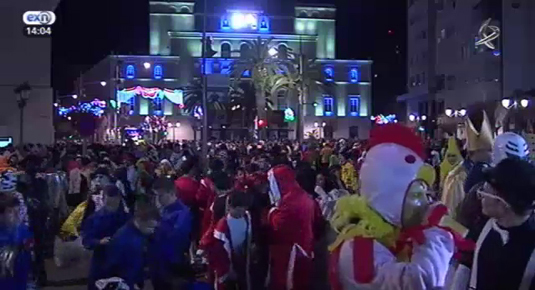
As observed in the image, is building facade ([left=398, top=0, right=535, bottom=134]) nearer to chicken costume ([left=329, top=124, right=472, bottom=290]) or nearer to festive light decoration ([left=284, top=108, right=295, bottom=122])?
festive light decoration ([left=284, top=108, right=295, bottom=122])

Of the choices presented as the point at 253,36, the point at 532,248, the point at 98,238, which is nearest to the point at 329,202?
the point at 98,238

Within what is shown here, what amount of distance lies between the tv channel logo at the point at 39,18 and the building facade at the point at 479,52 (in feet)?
66.1

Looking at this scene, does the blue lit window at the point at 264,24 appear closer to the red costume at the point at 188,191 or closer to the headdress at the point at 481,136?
the red costume at the point at 188,191

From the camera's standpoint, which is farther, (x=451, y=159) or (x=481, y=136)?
(x=451, y=159)

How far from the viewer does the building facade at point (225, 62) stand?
92125 millimetres

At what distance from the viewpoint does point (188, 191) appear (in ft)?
35.7

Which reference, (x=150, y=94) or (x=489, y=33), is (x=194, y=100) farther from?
(x=489, y=33)

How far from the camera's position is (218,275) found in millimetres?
7828

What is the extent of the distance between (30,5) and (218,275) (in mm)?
39566

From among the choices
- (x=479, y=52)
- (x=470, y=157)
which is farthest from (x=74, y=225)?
(x=479, y=52)

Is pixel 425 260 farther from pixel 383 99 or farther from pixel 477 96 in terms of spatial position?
pixel 383 99

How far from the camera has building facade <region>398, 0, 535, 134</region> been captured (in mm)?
51969

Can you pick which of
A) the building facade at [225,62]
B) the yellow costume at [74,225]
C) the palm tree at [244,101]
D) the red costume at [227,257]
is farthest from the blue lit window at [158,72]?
the red costume at [227,257]

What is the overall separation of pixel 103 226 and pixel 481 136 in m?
3.41
